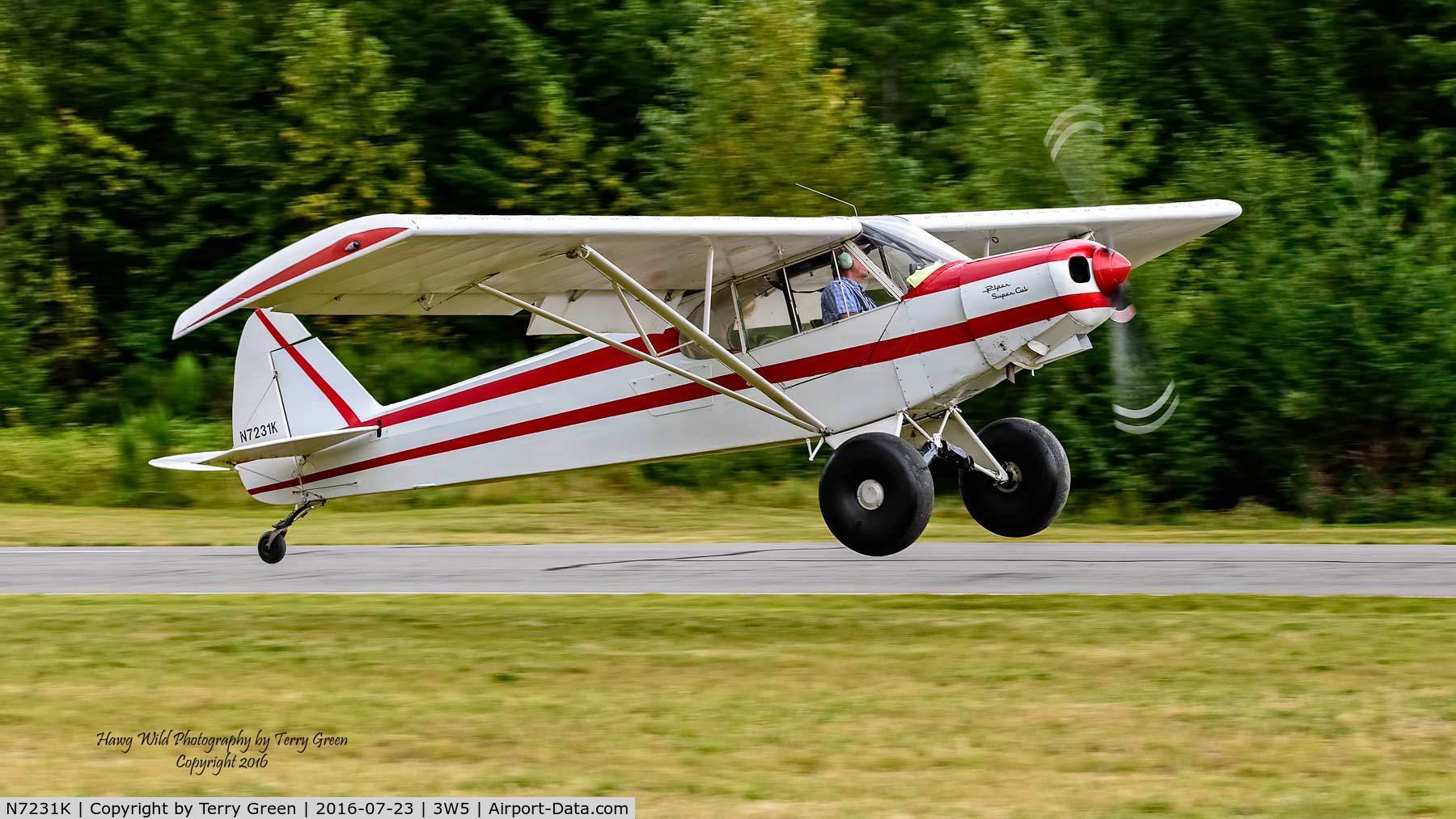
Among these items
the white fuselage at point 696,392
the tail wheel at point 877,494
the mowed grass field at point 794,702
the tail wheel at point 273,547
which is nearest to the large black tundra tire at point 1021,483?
the white fuselage at point 696,392

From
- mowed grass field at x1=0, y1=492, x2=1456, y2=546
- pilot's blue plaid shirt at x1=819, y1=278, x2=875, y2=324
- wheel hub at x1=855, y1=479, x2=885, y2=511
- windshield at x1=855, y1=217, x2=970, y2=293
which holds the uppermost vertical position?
windshield at x1=855, y1=217, x2=970, y2=293

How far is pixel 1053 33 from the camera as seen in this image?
28141mm

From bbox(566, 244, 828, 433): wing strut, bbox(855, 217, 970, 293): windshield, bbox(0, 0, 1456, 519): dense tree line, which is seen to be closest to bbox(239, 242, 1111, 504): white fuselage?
bbox(566, 244, 828, 433): wing strut

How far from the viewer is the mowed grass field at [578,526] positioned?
1691 cm

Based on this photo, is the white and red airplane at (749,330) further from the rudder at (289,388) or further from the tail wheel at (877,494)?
the rudder at (289,388)

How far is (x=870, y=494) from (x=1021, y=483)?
1683mm

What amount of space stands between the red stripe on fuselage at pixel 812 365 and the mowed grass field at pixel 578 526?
4.38 metres

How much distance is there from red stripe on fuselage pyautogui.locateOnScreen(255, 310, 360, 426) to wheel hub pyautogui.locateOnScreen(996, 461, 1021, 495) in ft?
Answer: 20.3

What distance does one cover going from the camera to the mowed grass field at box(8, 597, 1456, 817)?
248 inches

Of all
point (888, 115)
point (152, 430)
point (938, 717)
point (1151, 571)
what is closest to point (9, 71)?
point (152, 430)

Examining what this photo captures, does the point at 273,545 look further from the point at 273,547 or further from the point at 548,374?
the point at 548,374

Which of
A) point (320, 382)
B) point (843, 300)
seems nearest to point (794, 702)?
point (843, 300)

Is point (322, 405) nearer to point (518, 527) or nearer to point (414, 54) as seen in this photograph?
point (518, 527)

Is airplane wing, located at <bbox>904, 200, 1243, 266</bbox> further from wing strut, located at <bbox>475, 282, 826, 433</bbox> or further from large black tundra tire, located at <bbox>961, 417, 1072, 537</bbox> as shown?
wing strut, located at <bbox>475, 282, 826, 433</bbox>
